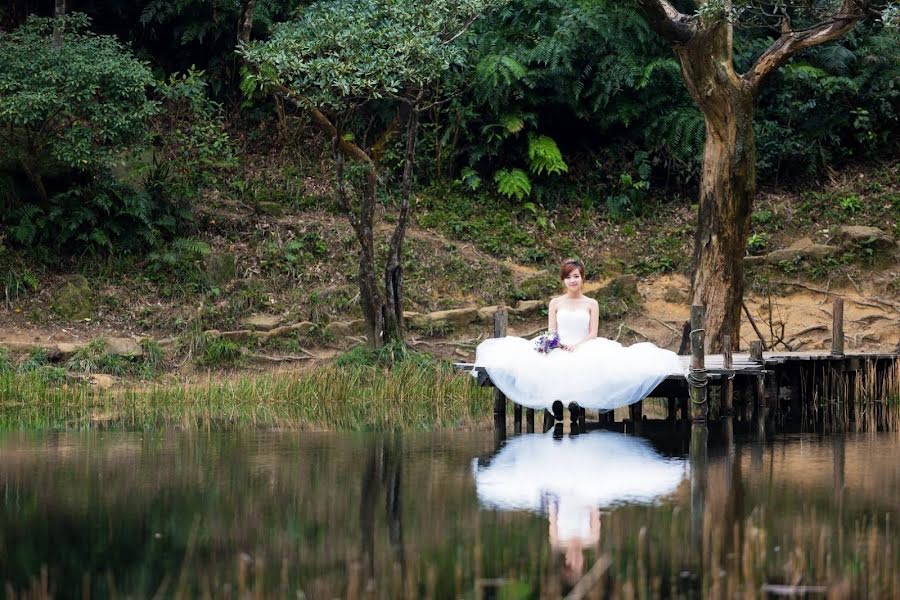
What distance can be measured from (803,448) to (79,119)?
40.4ft

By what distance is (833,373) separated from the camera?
1692 centimetres

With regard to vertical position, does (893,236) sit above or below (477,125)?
below

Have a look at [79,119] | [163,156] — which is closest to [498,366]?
[79,119]

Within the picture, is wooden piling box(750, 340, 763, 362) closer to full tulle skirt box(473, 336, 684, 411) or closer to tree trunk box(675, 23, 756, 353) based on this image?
tree trunk box(675, 23, 756, 353)

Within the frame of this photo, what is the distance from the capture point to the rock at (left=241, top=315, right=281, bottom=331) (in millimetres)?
20062

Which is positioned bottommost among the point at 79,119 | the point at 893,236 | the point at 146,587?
the point at 146,587

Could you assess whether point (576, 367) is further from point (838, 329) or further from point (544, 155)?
point (544, 155)

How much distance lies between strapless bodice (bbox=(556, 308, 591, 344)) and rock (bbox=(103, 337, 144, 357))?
745 centimetres

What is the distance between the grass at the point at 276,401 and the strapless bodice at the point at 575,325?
172 cm

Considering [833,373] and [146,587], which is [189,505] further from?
[833,373]

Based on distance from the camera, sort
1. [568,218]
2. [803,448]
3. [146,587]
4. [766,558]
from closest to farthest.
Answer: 1. [146,587]
2. [766,558]
3. [803,448]
4. [568,218]

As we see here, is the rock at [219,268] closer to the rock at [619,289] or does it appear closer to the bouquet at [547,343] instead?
the rock at [619,289]

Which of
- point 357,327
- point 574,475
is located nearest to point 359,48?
point 357,327

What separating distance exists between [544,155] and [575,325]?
983 cm
